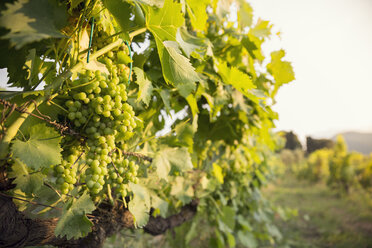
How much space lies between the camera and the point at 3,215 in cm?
72

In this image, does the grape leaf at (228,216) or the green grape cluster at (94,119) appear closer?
the green grape cluster at (94,119)

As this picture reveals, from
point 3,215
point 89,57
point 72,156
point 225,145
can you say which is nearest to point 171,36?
point 89,57

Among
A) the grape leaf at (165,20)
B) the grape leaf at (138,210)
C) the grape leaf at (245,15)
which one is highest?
the grape leaf at (245,15)

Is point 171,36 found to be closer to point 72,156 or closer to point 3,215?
point 72,156

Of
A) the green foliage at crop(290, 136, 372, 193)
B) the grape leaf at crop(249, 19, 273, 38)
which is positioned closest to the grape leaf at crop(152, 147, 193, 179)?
the grape leaf at crop(249, 19, 273, 38)

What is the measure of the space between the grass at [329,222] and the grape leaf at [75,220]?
6.66 metres

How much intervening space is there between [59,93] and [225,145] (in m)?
1.90

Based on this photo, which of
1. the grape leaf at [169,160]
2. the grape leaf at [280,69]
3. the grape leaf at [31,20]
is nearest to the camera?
the grape leaf at [31,20]

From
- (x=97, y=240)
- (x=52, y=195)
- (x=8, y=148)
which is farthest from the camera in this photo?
(x=97, y=240)

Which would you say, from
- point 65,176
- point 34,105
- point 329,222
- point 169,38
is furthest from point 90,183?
point 329,222

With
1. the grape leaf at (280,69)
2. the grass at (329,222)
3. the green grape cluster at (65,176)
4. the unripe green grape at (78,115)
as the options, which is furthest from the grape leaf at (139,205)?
the grass at (329,222)

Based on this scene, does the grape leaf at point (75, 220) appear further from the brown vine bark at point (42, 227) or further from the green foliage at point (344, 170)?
the green foliage at point (344, 170)

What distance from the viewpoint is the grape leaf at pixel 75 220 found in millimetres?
840

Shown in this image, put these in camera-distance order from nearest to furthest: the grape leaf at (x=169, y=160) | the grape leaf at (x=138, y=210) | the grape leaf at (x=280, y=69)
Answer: the grape leaf at (x=138, y=210) < the grape leaf at (x=169, y=160) < the grape leaf at (x=280, y=69)
